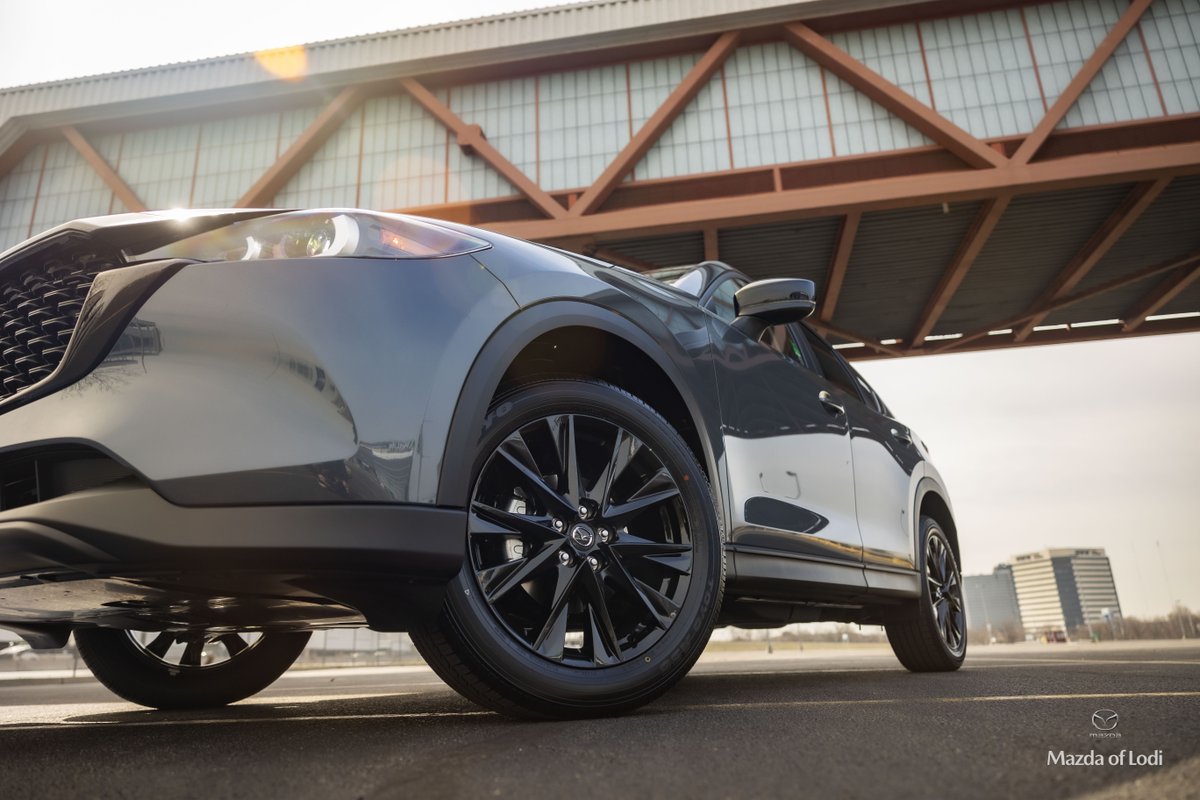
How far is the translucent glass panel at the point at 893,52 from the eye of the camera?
10.9 metres

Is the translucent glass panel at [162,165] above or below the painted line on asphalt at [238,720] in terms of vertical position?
above

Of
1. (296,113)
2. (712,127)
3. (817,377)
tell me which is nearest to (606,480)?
(817,377)

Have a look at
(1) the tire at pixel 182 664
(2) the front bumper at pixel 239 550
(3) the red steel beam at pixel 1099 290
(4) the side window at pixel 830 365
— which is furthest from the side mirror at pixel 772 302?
(3) the red steel beam at pixel 1099 290

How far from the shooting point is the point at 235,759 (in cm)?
140

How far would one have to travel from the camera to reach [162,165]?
12.0 metres

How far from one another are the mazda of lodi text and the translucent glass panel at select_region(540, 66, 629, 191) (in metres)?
9.24

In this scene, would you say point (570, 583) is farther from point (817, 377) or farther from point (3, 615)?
point (817, 377)

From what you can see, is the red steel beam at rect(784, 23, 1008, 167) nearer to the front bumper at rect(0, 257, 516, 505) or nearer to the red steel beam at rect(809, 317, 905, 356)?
the red steel beam at rect(809, 317, 905, 356)

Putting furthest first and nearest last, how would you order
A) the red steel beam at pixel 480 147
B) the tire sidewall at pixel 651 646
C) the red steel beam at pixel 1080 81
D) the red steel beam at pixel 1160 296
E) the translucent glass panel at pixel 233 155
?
the red steel beam at pixel 1160 296 → the translucent glass panel at pixel 233 155 → the red steel beam at pixel 480 147 → the red steel beam at pixel 1080 81 → the tire sidewall at pixel 651 646

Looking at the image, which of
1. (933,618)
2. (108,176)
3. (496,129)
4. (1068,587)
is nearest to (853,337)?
(496,129)

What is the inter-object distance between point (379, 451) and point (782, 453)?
156 cm

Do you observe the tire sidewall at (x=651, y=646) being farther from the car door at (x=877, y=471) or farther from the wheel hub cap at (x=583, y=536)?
the car door at (x=877, y=471)

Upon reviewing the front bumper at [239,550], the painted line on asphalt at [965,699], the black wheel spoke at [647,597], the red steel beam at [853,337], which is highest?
the red steel beam at [853,337]

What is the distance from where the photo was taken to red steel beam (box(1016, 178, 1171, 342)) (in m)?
10.5
